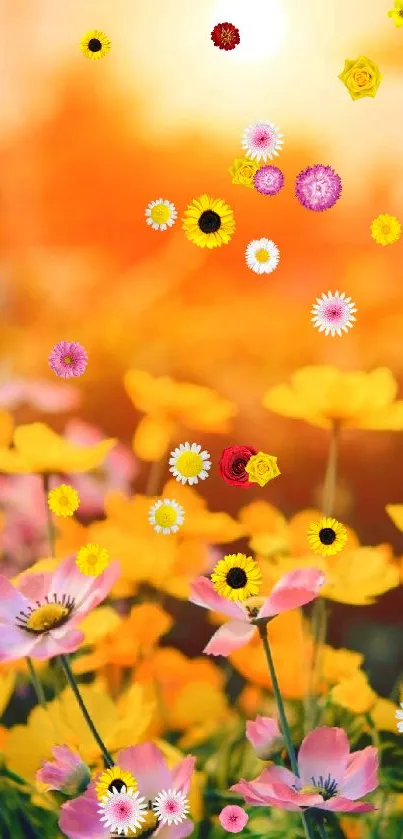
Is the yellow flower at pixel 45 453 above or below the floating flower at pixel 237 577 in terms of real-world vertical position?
above

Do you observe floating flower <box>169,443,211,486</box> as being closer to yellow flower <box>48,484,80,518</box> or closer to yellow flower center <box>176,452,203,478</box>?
yellow flower center <box>176,452,203,478</box>

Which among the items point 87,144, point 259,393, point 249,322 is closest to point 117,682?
point 259,393

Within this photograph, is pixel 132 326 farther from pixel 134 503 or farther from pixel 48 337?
pixel 134 503

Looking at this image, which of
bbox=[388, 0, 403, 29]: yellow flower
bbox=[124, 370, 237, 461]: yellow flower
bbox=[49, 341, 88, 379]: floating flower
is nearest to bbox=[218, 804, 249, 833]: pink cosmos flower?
bbox=[124, 370, 237, 461]: yellow flower

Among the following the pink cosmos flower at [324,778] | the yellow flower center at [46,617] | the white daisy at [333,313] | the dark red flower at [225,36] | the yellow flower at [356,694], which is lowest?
the pink cosmos flower at [324,778]

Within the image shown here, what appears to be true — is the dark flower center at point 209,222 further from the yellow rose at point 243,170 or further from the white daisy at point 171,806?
the white daisy at point 171,806

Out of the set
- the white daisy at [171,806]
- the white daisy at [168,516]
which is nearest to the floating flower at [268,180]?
the white daisy at [168,516]

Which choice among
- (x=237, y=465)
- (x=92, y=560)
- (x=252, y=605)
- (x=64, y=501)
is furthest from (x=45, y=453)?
(x=252, y=605)

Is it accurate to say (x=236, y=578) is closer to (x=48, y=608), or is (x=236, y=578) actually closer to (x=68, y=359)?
(x=48, y=608)
